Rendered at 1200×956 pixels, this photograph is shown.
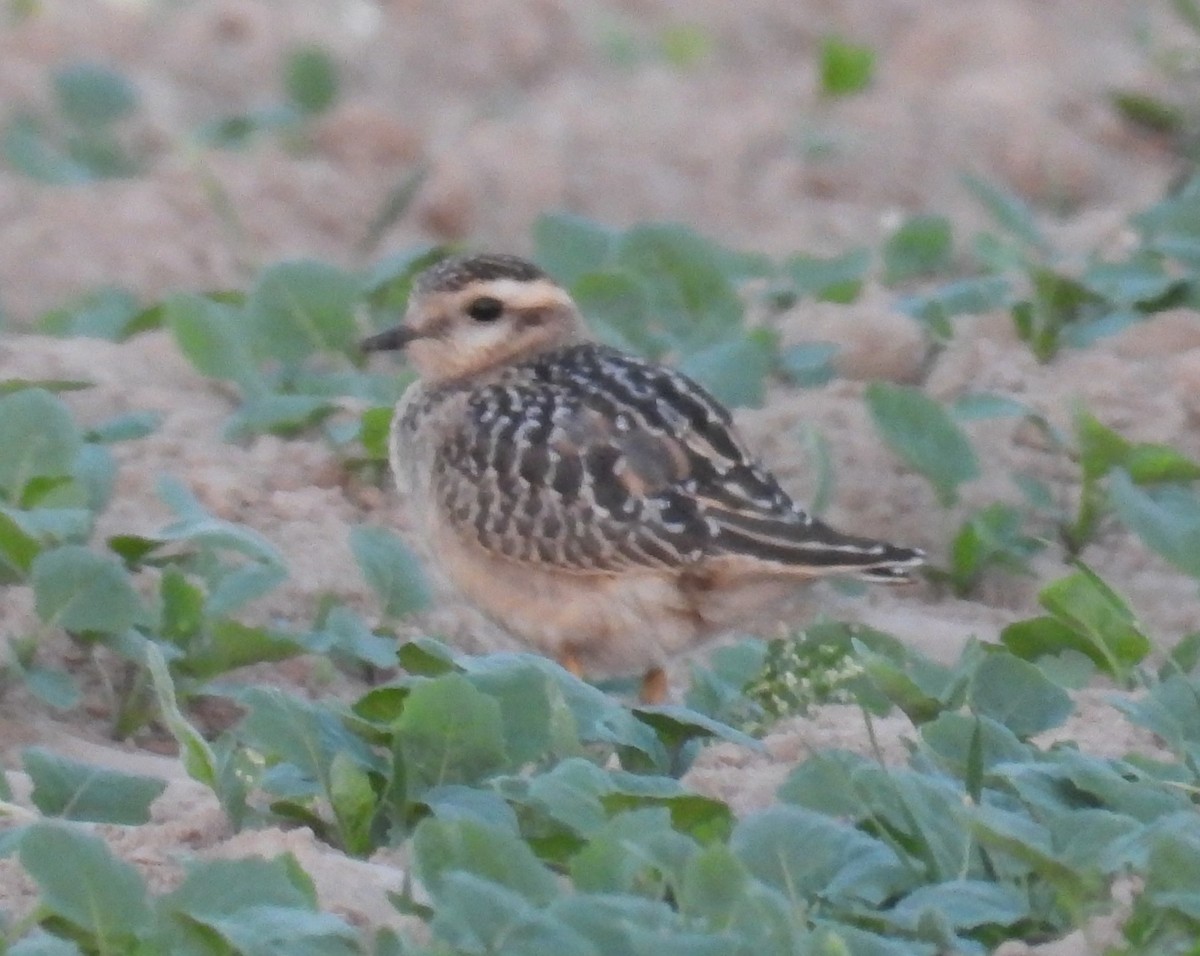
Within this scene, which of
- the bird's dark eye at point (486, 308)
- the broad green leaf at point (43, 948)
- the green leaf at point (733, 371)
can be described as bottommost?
the green leaf at point (733, 371)

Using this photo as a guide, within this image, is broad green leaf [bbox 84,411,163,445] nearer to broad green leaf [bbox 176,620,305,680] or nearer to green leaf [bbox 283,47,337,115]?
broad green leaf [bbox 176,620,305,680]

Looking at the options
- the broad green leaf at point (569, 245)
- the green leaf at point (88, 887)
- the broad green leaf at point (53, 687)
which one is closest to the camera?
the green leaf at point (88, 887)

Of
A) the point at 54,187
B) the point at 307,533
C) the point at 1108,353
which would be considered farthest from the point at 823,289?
the point at 54,187

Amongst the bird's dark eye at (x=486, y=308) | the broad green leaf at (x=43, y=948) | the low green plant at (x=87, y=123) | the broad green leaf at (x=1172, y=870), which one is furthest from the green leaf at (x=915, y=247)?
the broad green leaf at (x=43, y=948)

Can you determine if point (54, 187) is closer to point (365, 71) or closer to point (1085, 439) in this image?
point (365, 71)

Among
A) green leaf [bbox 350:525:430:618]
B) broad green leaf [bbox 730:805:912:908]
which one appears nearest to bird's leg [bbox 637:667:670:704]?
green leaf [bbox 350:525:430:618]

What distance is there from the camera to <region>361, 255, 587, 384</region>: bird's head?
7516 millimetres

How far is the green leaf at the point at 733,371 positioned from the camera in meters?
8.17

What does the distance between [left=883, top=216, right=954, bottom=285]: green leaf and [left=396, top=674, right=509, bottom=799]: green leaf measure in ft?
15.1

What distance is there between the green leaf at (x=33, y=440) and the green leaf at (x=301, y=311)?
56.6 inches

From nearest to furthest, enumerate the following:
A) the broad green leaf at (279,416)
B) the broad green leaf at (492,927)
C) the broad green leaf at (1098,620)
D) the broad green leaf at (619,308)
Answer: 1. the broad green leaf at (492,927)
2. the broad green leaf at (1098,620)
3. the broad green leaf at (279,416)
4. the broad green leaf at (619,308)

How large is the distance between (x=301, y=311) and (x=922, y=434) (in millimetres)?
1959

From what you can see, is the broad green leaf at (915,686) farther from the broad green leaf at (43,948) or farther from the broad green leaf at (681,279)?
the broad green leaf at (681,279)

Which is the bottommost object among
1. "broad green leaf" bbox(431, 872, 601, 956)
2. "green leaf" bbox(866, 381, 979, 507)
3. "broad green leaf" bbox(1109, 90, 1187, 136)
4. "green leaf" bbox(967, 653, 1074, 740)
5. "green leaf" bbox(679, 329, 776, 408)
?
"broad green leaf" bbox(1109, 90, 1187, 136)
